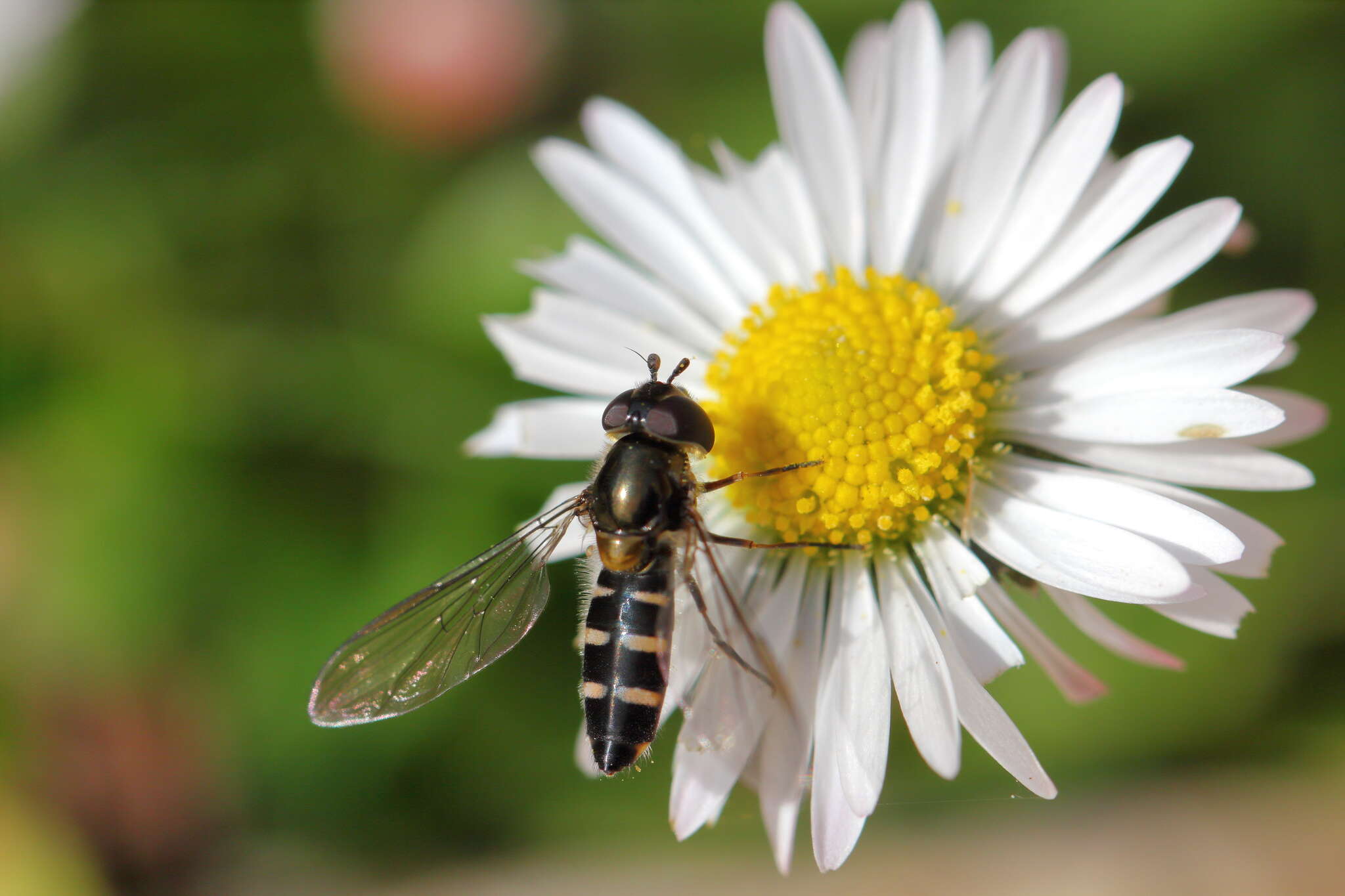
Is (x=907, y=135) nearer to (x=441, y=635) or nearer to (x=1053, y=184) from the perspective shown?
(x=1053, y=184)

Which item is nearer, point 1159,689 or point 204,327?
point 1159,689

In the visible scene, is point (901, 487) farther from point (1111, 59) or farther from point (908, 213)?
point (1111, 59)

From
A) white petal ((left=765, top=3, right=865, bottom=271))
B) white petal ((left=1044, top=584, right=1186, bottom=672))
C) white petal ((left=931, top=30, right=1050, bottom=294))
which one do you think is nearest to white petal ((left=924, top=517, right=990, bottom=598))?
white petal ((left=1044, top=584, right=1186, bottom=672))

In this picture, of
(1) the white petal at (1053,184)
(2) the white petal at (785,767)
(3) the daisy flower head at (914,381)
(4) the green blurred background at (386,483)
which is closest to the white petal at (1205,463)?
(3) the daisy flower head at (914,381)

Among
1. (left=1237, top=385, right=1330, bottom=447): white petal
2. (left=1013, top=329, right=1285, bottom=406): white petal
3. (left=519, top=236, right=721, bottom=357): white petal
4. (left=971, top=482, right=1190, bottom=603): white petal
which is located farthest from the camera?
(left=519, top=236, right=721, bottom=357): white petal

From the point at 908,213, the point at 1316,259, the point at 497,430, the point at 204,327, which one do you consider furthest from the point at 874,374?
the point at 204,327

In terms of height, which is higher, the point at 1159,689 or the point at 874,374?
the point at 874,374

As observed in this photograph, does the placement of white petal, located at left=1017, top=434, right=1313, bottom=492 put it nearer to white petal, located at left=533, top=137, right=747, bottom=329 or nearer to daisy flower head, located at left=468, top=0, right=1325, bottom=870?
daisy flower head, located at left=468, top=0, right=1325, bottom=870
